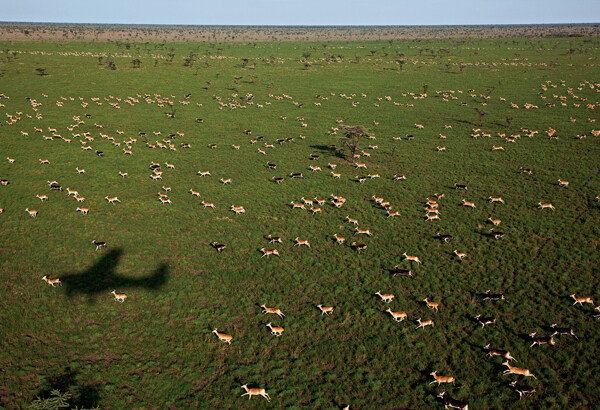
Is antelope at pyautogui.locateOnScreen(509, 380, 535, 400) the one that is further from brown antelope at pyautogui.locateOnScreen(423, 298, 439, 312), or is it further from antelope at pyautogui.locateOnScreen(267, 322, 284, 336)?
antelope at pyautogui.locateOnScreen(267, 322, 284, 336)

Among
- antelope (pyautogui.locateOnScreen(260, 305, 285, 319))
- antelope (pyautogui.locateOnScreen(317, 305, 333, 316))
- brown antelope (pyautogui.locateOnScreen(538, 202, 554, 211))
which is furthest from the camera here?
brown antelope (pyautogui.locateOnScreen(538, 202, 554, 211))

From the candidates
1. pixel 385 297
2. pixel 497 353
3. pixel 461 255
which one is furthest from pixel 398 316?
pixel 461 255

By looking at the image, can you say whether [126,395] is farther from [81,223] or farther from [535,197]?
[535,197]

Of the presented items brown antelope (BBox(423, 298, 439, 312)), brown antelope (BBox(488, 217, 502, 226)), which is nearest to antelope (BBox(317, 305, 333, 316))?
brown antelope (BBox(423, 298, 439, 312))

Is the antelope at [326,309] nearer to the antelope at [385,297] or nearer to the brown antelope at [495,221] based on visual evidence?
the antelope at [385,297]

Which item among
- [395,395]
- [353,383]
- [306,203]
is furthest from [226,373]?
[306,203]

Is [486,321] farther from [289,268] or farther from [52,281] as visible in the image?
[52,281]
